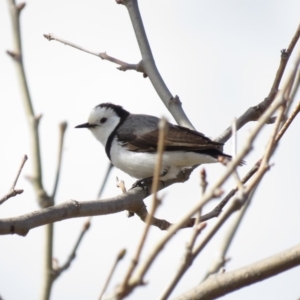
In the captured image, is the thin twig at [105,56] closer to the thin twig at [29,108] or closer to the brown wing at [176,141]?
the brown wing at [176,141]

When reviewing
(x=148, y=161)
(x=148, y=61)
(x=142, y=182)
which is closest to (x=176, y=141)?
(x=148, y=161)

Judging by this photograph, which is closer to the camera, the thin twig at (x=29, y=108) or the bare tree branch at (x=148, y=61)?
the thin twig at (x=29, y=108)

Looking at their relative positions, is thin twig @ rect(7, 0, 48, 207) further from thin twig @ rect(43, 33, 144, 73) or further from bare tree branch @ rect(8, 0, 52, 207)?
thin twig @ rect(43, 33, 144, 73)

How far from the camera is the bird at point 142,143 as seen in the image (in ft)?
23.0

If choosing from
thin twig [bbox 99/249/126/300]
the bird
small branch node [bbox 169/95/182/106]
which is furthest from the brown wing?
thin twig [bbox 99/249/126/300]

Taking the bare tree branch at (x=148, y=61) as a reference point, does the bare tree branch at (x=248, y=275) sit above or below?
below

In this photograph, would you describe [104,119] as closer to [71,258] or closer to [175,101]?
[175,101]

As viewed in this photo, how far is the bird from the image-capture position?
23.0ft

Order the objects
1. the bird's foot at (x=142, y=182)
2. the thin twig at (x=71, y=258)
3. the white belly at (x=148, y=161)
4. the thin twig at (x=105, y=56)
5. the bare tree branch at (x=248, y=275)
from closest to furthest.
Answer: the thin twig at (x=71, y=258)
the bare tree branch at (x=248, y=275)
the thin twig at (x=105, y=56)
the bird's foot at (x=142, y=182)
the white belly at (x=148, y=161)

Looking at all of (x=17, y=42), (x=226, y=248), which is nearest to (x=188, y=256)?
(x=17, y=42)

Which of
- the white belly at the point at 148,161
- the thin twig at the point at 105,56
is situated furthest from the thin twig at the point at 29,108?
the white belly at the point at 148,161

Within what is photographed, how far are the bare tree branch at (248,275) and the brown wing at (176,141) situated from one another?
336cm

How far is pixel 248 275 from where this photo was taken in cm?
316

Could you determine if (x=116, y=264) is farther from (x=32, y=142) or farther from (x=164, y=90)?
(x=164, y=90)
